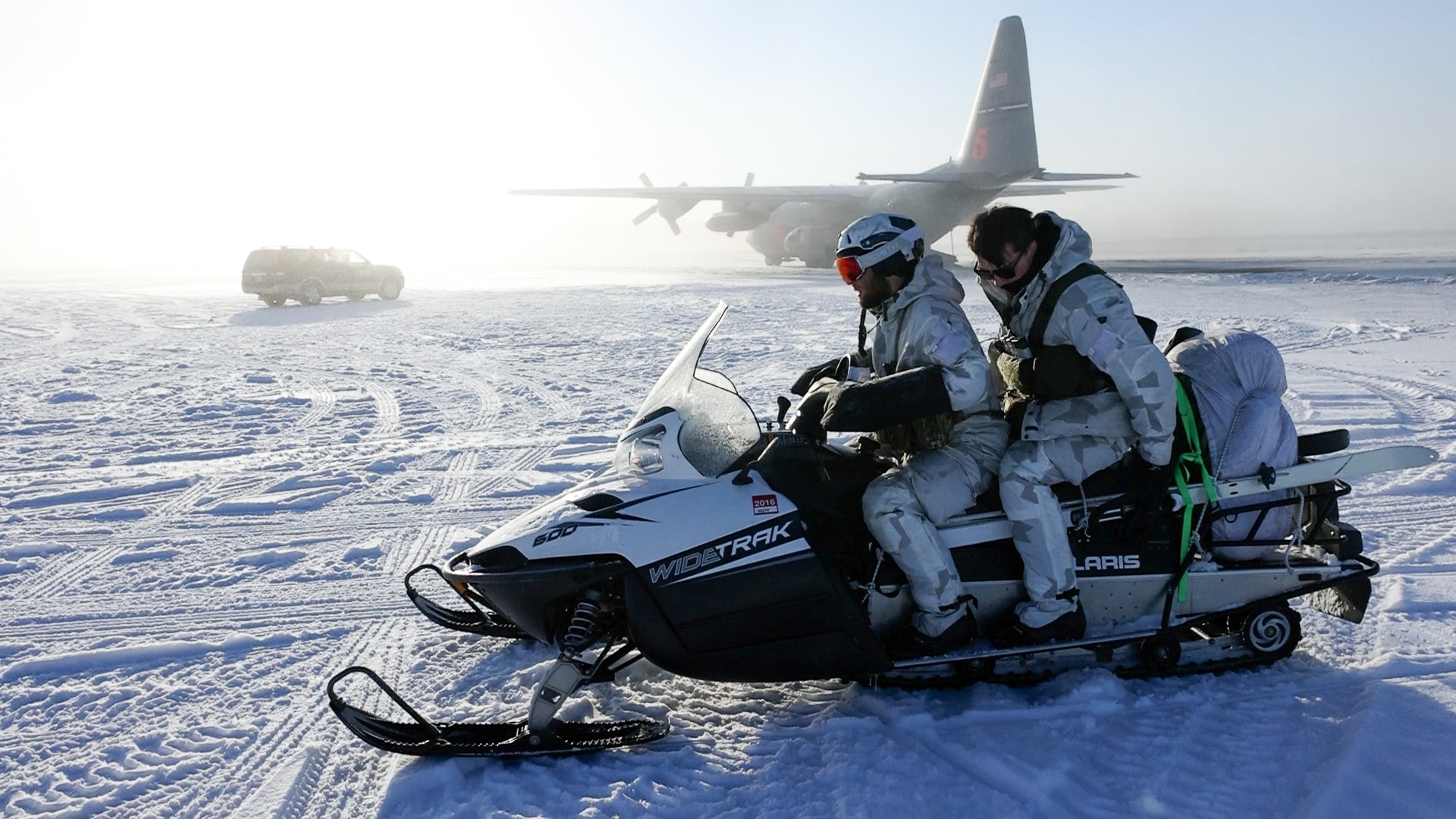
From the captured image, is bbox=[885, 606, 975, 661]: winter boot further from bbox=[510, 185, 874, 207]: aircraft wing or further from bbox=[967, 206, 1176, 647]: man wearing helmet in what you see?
bbox=[510, 185, 874, 207]: aircraft wing

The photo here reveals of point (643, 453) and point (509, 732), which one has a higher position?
point (643, 453)

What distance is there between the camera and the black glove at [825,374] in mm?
3855

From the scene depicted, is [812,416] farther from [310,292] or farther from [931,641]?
[310,292]

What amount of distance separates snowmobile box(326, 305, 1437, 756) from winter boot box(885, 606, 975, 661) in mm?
38

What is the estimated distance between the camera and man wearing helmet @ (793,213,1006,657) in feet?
10.2

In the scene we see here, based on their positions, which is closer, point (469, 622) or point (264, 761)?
point (264, 761)

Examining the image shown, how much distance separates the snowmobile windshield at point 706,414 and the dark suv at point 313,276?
2130 cm

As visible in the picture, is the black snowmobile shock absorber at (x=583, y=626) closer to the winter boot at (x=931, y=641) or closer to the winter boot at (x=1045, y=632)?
the winter boot at (x=931, y=641)

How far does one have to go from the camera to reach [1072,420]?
10.8ft

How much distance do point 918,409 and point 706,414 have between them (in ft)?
2.60

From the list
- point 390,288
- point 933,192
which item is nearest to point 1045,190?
point 933,192

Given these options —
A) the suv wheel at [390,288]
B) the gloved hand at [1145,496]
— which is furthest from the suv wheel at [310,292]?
the gloved hand at [1145,496]

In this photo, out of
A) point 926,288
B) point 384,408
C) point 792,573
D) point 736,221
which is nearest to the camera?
point 792,573

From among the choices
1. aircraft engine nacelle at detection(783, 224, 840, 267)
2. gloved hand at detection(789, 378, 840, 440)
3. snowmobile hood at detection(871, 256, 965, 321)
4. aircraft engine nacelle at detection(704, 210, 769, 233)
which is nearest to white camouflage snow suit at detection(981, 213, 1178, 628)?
snowmobile hood at detection(871, 256, 965, 321)
